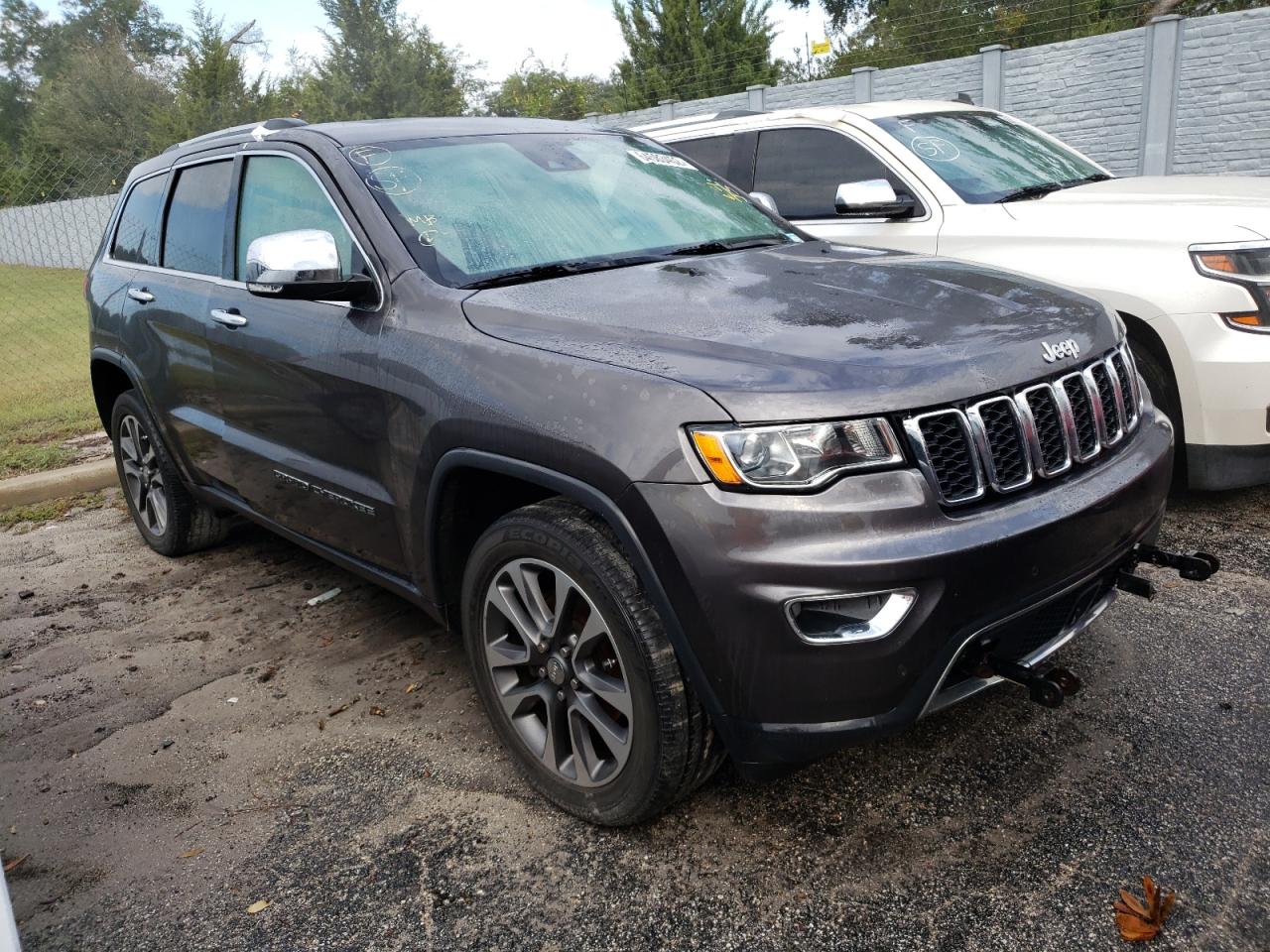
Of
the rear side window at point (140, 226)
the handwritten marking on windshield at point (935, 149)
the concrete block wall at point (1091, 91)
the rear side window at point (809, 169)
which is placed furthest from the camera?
the concrete block wall at point (1091, 91)

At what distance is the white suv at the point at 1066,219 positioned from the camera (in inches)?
161

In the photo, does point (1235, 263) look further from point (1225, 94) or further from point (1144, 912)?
point (1225, 94)

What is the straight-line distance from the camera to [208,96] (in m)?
39.8

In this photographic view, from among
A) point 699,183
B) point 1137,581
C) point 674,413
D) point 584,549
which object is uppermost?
point 699,183

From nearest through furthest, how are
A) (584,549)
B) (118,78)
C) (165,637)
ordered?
(584,549) < (165,637) < (118,78)

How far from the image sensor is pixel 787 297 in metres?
2.74

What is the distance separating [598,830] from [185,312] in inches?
104

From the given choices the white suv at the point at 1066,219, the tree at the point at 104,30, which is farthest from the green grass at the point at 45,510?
the tree at the point at 104,30

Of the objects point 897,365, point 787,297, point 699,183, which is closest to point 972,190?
point 699,183

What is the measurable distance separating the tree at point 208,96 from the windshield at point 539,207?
38.0 m

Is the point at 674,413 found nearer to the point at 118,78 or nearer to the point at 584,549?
the point at 584,549

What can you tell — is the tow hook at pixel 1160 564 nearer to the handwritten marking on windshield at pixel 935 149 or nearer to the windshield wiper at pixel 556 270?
the windshield wiper at pixel 556 270

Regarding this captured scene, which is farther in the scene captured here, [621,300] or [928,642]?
[621,300]

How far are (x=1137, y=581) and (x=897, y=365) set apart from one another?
99 cm
